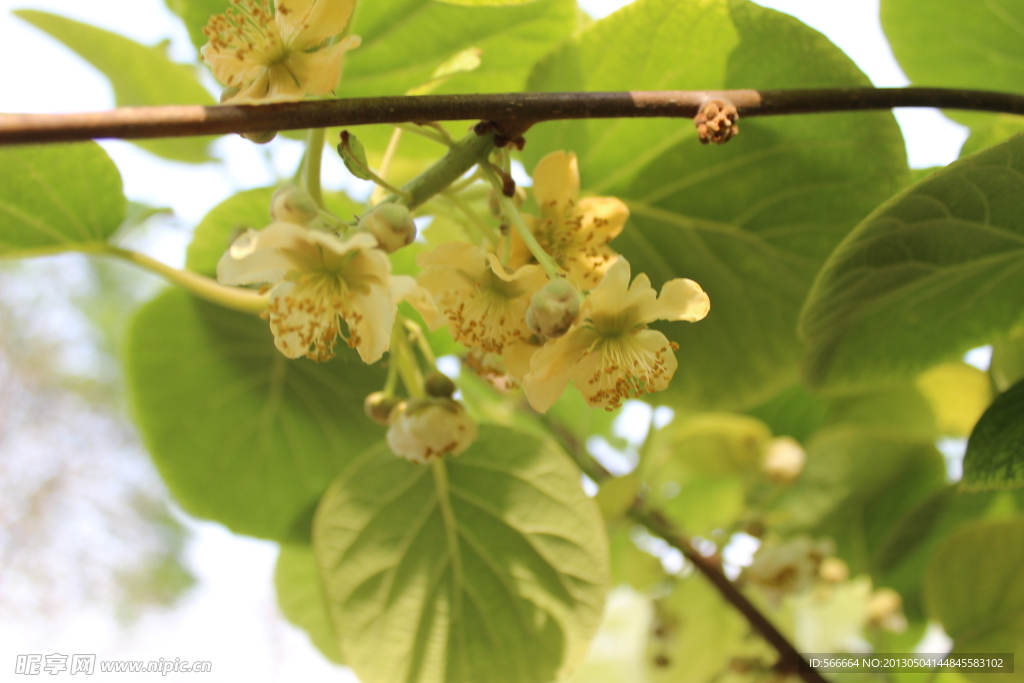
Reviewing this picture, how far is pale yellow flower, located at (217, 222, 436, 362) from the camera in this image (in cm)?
44

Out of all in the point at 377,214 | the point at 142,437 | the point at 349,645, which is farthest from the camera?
the point at 142,437

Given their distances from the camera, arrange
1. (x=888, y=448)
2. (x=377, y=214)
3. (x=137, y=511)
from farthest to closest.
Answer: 1. (x=137, y=511)
2. (x=888, y=448)
3. (x=377, y=214)

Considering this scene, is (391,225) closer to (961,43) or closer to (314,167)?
(314,167)

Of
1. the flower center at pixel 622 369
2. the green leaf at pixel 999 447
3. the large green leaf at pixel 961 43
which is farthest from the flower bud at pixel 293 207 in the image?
the large green leaf at pixel 961 43

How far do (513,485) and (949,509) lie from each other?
2.26 ft

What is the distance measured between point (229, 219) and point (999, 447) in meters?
0.79

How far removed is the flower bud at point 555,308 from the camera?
1.46ft

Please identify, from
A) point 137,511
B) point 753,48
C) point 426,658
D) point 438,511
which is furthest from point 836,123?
point 137,511

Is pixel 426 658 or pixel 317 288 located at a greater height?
pixel 317 288

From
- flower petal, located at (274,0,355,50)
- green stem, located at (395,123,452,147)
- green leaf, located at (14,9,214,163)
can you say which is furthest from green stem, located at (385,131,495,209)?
green leaf, located at (14,9,214,163)

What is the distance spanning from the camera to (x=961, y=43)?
78cm

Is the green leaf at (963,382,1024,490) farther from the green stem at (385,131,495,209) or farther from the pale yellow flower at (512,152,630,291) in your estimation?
the green stem at (385,131,495,209)

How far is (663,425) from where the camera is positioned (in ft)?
3.82

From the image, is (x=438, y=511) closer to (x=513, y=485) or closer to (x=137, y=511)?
(x=513, y=485)
